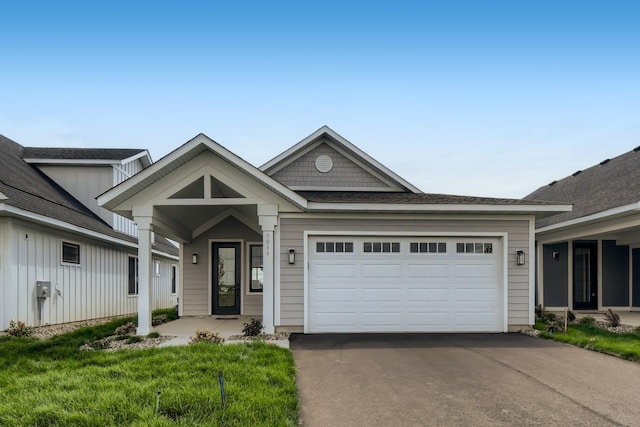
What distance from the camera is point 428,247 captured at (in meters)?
9.18

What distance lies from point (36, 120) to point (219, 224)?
1448cm

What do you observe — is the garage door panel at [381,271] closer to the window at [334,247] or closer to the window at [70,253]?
the window at [334,247]

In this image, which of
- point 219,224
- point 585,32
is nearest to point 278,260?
point 219,224

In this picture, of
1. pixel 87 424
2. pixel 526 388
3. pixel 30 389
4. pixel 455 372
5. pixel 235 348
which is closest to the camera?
pixel 87 424

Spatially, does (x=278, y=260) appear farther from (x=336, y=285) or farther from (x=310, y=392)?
(x=310, y=392)

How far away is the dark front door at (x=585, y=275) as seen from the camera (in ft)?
42.5

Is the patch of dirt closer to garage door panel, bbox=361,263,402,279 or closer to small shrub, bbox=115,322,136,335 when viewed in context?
small shrub, bbox=115,322,136,335

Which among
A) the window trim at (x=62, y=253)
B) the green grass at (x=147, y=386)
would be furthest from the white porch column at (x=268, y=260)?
the window trim at (x=62, y=253)

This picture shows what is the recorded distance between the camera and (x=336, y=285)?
353 inches

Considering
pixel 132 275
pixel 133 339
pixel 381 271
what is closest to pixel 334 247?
pixel 381 271

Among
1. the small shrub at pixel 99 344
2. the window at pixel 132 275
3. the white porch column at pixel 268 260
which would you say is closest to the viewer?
the small shrub at pixel 99 344

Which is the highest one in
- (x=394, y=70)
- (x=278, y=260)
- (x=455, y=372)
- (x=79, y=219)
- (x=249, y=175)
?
(x=394, y=70)

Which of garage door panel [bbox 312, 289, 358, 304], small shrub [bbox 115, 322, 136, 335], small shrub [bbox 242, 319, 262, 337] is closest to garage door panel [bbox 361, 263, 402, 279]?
garage door panel [bbox 312, 289, 358, 304]

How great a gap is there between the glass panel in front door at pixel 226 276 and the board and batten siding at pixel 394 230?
12.6 ft
